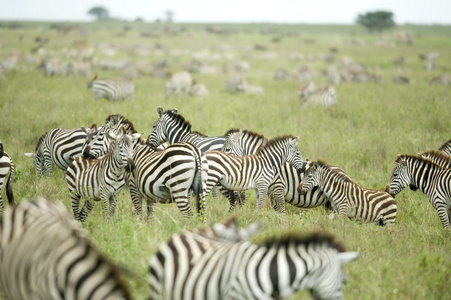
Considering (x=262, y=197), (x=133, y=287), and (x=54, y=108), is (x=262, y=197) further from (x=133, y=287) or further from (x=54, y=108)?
(x=54, y=108)

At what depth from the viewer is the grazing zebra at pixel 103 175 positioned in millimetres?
5895

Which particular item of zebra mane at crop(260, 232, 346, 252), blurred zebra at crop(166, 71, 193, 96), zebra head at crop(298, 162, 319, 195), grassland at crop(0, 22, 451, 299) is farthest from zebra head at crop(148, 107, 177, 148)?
blurred zebra at crop(166, 71, 193, 96)

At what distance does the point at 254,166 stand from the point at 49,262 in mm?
4419

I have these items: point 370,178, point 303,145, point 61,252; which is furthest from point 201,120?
point 61,252

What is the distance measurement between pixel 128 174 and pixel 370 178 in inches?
196

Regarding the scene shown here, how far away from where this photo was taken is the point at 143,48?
40469 millimetres

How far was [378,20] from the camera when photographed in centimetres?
7562

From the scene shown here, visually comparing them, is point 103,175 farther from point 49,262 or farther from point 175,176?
point 49,262

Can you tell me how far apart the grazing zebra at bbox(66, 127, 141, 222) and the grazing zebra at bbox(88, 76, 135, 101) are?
914 cm

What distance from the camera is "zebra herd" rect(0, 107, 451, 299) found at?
117 inches

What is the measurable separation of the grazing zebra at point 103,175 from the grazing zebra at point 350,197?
2820 millimetres

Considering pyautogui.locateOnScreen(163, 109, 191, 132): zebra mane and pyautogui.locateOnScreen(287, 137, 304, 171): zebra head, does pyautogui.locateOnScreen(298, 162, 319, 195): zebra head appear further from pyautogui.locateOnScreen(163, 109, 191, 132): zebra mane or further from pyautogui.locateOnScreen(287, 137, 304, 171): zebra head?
pyautogui.locateOnScreen(163, 109, 191, 132): zebra mane

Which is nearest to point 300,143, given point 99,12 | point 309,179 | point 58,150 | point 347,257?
point 309,179

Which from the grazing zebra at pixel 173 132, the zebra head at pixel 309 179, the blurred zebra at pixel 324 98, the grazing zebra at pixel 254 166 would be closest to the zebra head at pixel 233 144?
the grazing zebra at pixel 173 132
